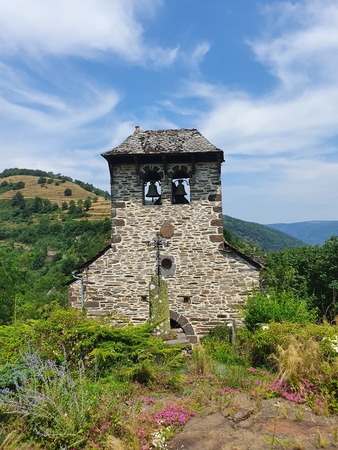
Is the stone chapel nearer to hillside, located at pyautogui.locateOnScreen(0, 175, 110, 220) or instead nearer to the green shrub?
the green shrub

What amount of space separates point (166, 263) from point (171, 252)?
1.38 ft

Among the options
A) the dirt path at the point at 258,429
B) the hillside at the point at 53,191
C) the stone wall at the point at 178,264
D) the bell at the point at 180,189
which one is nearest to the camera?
the dirt path at the point at 258,429

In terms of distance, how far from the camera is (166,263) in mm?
12062

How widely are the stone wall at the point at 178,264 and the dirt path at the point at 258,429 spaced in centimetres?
609

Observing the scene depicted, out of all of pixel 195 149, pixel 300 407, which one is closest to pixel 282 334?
pixel 300 407

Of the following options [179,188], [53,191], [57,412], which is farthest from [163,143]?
[53,191]

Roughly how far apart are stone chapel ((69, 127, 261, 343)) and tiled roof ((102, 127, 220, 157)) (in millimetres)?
37

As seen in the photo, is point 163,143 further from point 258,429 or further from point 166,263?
point 258,429

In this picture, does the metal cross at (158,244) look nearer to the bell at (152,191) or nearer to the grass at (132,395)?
the bell at (152,191)

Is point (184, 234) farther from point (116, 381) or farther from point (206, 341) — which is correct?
point (116, 381)

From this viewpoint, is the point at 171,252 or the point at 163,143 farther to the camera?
the point at 163,143

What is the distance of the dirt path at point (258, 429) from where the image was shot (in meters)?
4.42

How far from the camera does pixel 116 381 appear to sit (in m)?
6.53

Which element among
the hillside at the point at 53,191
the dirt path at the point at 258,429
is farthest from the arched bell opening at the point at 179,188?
the hillside at the point at 53,191
